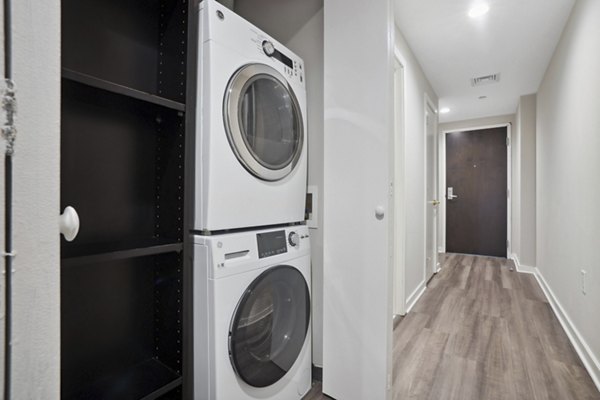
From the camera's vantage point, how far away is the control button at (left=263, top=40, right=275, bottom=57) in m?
1.27

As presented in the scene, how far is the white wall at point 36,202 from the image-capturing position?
0.33 metres

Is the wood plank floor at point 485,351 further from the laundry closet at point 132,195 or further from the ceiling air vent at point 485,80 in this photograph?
the ceiling air vent at point 485,80

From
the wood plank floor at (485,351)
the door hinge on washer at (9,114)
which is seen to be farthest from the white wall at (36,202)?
the wood plank floor at (485,351)

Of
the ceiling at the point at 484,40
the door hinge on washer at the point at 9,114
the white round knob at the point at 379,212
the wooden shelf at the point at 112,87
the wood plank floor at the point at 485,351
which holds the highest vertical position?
the ceiling at the point at 484,40

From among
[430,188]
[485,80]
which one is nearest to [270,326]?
[430,188]

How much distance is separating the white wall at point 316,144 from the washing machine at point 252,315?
107 mm

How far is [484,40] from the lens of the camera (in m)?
2.54

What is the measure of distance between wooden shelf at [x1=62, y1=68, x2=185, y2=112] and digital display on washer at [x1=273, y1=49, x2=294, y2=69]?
1.93 feet

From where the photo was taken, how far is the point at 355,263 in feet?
4.52

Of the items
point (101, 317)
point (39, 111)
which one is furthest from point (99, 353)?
point (39, 111)

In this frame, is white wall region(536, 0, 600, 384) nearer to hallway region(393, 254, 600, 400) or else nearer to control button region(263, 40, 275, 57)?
hallway region(393, 254, 600, 400)

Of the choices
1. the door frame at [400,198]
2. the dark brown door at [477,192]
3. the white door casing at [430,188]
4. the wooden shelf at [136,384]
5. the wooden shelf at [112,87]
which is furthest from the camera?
the dark brown door at [477,192]

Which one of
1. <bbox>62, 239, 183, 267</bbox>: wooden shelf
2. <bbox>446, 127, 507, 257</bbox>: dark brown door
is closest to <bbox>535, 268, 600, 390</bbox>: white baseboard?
<bbox>446, 127, 507, 257</bbox>: dark brown door

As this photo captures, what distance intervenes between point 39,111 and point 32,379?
1.06 feet
